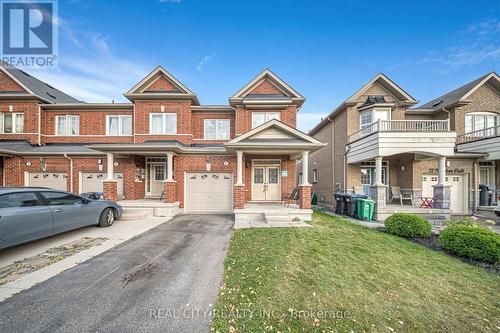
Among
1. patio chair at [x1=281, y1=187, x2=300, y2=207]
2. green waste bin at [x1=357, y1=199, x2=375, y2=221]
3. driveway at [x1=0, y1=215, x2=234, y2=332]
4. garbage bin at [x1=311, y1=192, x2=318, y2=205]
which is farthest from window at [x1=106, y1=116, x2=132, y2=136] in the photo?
green waste bin at [x1=357, y1=199, x2=375, y2=221]

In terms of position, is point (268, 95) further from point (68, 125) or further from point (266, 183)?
point (68, 125)

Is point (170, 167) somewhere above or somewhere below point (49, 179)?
above

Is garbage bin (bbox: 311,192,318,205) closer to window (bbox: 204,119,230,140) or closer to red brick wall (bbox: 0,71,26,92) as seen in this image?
window (bbox: 204,119,230,140)

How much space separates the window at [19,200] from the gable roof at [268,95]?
9485 mm

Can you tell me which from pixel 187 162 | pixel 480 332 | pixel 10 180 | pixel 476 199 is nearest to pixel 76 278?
pixel 480 332

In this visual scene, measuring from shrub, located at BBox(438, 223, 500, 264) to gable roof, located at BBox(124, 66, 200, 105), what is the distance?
13086 millimetres

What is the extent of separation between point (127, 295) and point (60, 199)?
470 centimetres

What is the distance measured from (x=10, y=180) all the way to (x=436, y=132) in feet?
79.9

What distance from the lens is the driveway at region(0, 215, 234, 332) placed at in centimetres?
275

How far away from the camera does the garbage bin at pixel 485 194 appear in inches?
486

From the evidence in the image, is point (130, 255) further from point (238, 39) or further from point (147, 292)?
point (238, 39)

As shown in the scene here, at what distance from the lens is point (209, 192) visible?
1136 centimetres

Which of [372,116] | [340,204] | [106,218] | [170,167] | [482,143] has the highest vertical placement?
[372,116]

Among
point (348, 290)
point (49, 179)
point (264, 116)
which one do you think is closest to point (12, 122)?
point (49, 179)
